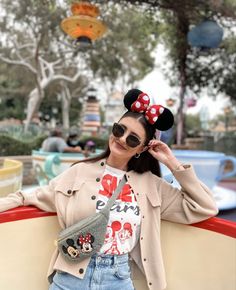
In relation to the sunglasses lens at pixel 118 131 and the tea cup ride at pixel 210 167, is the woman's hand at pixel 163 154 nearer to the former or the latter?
the sunglasses lens at pixel 118 131

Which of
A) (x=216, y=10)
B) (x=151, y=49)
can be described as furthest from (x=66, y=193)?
(x=151, y=49)

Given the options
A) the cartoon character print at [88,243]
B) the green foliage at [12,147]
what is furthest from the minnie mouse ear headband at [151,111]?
the green foliage at [12,147]

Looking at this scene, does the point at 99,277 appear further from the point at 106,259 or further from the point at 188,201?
the point at 188,201

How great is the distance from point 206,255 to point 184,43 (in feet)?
20.2

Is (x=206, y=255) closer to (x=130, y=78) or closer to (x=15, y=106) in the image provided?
(x=130, y=78)

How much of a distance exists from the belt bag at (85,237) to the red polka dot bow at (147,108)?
311 mm

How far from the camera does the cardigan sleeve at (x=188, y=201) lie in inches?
49.0

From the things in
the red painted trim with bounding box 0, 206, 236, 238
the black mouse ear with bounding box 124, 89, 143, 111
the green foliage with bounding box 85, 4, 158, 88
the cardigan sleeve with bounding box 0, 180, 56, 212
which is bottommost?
the red painted trim with bounding box 0, 206, 236, 238

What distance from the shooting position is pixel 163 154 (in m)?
1.29

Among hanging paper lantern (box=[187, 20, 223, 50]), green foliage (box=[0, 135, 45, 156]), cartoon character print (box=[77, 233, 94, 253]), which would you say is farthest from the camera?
green foliage (box=[0, 135, 45, 156])

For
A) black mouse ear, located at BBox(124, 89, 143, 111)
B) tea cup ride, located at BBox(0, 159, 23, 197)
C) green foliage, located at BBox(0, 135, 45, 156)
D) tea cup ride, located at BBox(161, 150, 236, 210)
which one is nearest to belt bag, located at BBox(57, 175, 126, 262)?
black mouse ear, located at BBox(124, 89, 143, 111)

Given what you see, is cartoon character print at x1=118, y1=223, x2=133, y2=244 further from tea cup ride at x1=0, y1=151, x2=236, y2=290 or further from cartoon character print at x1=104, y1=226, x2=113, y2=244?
tea cup ride at x1=0, y1=151, x2=236, y2=290

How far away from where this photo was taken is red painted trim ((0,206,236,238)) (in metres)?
1.22

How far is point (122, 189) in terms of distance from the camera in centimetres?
125
